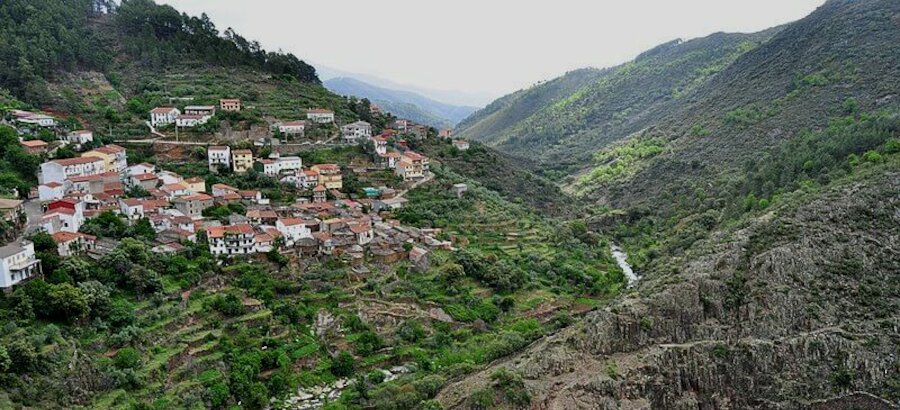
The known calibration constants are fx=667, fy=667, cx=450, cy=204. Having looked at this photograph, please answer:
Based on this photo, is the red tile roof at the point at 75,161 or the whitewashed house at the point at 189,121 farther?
the whitewashed house at the point at 189,121

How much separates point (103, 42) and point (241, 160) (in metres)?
29.5

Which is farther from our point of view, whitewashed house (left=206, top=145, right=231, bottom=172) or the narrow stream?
whitewashed house (left=206, top=145, right=231, bottom=172)

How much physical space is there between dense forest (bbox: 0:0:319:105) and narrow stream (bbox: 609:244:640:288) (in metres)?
39.9

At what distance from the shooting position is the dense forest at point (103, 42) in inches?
2205

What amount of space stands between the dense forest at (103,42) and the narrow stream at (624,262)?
39880mm

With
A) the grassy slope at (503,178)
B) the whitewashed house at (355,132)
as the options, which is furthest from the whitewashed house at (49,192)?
the grassy slope at (503,178)

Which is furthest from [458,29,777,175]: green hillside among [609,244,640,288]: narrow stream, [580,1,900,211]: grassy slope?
[609,244,640,288]: narrow stream

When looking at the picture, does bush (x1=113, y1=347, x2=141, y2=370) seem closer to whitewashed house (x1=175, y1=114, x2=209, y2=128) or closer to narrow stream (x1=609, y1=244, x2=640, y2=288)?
narrow stream (x1=609, y1=244, x2=640, y2=288)

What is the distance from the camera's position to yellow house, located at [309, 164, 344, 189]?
50.0 meters

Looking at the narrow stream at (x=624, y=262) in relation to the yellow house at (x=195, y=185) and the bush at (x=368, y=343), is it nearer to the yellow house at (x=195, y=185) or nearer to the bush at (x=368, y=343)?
the bush at (x=368, y=343)

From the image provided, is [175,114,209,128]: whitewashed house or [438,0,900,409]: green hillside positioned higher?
[175,114,209,128]: whitewashed house

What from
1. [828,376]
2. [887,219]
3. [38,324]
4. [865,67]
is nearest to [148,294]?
[38,324]

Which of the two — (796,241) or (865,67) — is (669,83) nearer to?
(865,67)

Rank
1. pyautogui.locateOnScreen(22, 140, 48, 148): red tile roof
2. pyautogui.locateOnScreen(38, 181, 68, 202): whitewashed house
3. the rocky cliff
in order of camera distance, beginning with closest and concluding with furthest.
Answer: the rocky cliff → pyautogui.locateOnScreen(38, 181, 68, 202): whitewashed house → pyautogui.locateOnScreen(22, 140, 48, 148): red tile roof
